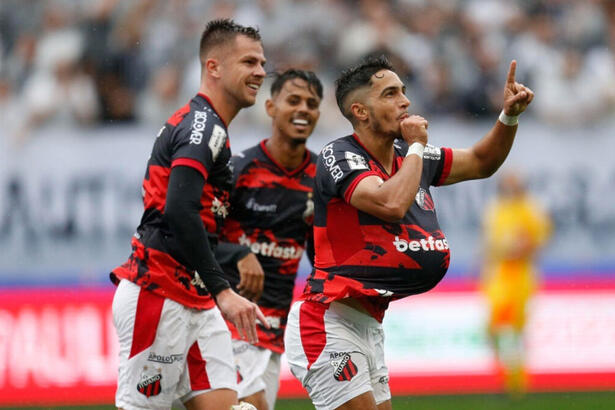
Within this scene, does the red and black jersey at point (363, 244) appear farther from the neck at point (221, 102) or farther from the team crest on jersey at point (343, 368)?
the neck at point (221, 102)

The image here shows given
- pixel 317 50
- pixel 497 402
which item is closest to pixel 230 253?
pixel 497 402

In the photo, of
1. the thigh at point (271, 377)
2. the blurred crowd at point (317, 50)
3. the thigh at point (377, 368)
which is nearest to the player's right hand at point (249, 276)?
the thigh at point (271, 377)

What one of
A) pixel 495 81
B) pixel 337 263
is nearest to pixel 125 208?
pixel 495 81

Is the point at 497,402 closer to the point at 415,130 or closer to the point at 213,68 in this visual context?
the point at 415,130

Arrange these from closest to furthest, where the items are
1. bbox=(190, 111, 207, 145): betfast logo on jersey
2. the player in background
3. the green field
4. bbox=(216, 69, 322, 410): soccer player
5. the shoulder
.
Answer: bbox=(190, 111, 207, 145): betfast logo on jersey → bbox=(216, 69, 322, 410): soccer player → the shoulder → the green field → the player in background

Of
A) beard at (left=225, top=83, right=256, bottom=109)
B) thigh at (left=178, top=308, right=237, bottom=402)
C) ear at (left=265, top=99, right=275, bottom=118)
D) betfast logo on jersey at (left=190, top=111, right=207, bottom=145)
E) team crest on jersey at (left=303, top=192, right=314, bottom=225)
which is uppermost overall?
ear at (left=265, top=99, right=275, bottom=118)

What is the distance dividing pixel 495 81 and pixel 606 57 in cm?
164

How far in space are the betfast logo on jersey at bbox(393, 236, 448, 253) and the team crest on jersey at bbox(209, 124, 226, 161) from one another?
1030 mm

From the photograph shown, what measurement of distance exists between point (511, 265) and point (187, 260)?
23.9 ft

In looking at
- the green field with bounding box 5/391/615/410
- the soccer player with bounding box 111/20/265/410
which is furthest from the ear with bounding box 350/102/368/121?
the green field with bounding box 5/391/615/410

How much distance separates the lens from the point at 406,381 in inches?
413

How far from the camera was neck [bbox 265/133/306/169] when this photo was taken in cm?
682

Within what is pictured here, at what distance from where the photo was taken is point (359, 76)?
5375 millimetres

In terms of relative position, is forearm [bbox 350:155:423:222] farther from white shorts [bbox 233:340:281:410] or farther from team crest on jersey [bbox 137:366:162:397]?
white shorts [bbox 233:340:281:410]
